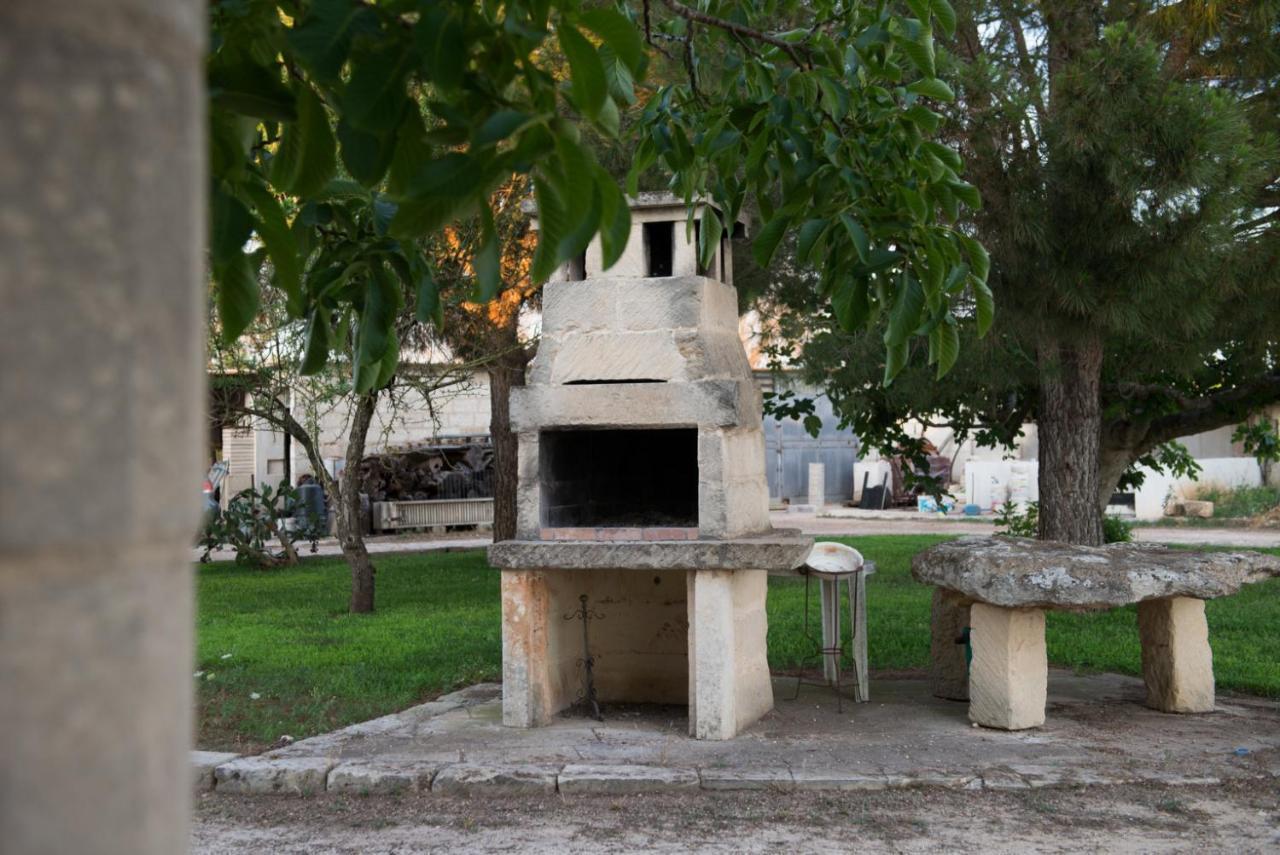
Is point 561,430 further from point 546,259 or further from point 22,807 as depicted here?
point 22,807

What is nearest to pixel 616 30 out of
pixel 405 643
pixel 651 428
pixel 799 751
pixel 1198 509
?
pixel 799 751

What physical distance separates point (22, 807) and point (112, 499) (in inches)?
8.6

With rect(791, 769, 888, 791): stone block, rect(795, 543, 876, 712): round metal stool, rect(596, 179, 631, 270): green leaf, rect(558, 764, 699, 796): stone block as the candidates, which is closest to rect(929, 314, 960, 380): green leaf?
rect(596, 179, 631, 270): green leaf

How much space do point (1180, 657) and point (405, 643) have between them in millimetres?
5693

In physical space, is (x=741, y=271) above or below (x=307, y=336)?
above

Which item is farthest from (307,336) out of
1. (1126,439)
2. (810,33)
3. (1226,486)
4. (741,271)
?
(1226,486)

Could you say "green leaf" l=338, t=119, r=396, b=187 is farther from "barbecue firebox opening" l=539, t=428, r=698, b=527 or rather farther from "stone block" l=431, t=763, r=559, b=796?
"barbecue firebox opening" l=539, t=428, r=698, b=527

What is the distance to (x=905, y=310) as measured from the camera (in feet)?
11.4

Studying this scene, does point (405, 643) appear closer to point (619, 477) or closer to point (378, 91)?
point (619, 477)

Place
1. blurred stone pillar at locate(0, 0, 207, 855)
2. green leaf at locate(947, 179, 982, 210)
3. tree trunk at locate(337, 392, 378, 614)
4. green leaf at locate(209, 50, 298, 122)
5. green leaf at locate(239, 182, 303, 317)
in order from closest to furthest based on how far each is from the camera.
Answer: blurred stone pillar at locate(0, 0, 207, 855), green leaf at locate(209, 50, 298, 122), green leaf at locate(239, 182, 303, 317), green leaf at locate(947, 179, 982, 210), tree trunk at locate(337, 392, 378, 614)

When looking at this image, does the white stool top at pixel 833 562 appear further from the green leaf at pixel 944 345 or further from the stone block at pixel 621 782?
the green leaf at pixel 944 345

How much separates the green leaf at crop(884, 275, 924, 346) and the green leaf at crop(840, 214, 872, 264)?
0.18 m

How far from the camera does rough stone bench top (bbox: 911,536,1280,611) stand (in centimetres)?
665

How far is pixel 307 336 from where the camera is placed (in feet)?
10.2
